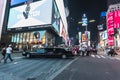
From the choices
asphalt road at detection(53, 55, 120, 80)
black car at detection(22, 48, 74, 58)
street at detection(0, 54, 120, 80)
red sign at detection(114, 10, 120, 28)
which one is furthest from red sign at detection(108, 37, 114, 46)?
asphalt road at detection(53, 55, 120, 80)

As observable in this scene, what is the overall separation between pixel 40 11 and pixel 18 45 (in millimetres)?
12059

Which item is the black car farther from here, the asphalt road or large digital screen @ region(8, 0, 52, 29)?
large digital screen @ region(8, 0, 52, 29)

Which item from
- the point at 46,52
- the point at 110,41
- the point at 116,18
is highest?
the point at 116,18

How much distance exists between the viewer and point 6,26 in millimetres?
71375

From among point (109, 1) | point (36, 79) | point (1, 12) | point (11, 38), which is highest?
point (109, 1)

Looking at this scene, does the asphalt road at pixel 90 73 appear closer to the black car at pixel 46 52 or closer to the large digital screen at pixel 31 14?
the black car at pixel 46 52

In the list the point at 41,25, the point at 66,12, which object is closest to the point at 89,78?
the point at 41,25

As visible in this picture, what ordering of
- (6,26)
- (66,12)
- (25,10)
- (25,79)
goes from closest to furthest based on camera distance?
(25,79) < (25,10) < (6,26) < (66,12)

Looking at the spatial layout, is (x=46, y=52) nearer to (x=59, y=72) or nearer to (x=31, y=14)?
(x=59, y=72)

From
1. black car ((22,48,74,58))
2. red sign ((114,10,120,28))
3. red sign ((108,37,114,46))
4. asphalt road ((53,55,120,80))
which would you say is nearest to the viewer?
asphalt road ((53,55,120,80))

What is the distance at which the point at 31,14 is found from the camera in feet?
198

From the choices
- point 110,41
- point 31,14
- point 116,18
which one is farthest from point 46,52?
point 110,41

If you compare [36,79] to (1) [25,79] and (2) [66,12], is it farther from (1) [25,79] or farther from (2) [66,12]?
(2) [66,12]

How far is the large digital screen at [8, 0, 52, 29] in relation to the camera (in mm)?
56219
